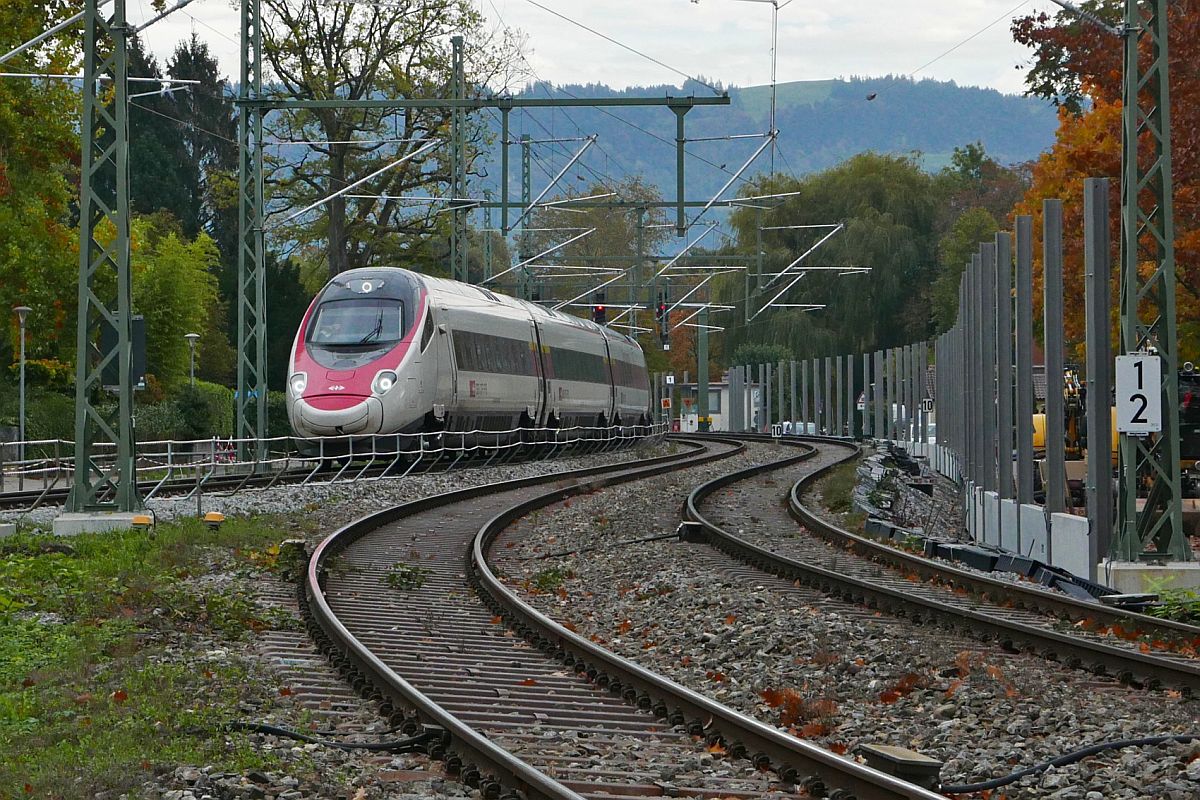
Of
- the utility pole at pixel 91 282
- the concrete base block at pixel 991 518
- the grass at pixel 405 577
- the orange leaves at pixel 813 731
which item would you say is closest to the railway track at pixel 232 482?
the utility pole at pixel 91 282

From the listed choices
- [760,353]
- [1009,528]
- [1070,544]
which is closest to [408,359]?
[1009,528]

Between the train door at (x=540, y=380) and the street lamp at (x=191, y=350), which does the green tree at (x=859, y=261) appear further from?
the train door at (x=540, y=380)

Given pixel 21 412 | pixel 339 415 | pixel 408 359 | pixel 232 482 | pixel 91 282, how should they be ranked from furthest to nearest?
pixel 21 412, pixel 408 359, pixel 339 415, pixel 232 482, pixel 91 282

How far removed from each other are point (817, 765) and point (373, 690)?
127 inches

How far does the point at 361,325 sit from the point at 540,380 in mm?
10529

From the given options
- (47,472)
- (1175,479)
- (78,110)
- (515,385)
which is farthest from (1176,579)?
(78,110)

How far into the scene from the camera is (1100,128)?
135 ft

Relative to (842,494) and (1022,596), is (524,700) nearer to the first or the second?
(1022,596)

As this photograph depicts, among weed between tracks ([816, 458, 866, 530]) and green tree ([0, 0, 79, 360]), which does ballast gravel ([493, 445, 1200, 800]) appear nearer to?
weed between tracks ([816, 458, 866, 530])

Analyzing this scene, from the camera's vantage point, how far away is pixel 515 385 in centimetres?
3981

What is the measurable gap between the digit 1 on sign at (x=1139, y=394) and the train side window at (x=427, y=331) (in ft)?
60.8

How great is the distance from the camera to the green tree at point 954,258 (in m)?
79.6

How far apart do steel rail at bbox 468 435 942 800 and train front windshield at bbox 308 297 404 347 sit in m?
18.4

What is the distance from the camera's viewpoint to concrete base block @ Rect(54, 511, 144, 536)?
19.2 metres
